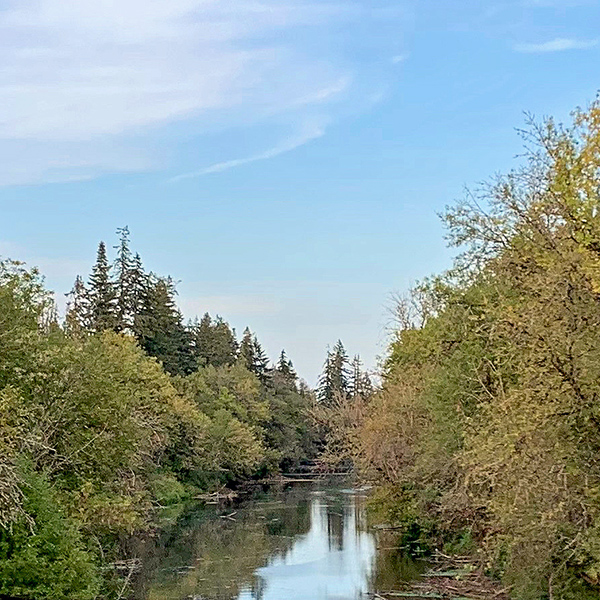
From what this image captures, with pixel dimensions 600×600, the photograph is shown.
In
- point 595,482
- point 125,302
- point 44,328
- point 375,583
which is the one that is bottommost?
point 375,583

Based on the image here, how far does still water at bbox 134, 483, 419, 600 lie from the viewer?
24219 millimetres

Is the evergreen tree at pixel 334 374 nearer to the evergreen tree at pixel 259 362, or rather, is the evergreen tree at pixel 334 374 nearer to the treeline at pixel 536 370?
the evergreen tree at pixel 259 362

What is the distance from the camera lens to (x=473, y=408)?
21703mm

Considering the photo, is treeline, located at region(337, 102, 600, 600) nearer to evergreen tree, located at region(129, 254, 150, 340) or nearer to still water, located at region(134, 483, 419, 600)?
still water, located at region(134, 483, 419, 600)

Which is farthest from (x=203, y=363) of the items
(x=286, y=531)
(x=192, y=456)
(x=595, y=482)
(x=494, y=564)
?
(x=595, y=482)

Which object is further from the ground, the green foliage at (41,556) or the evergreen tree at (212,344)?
the evergreen tree at (212,344)

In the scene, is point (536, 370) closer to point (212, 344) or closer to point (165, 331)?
point (165, 331)

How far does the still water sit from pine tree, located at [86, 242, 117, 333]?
19.4 m

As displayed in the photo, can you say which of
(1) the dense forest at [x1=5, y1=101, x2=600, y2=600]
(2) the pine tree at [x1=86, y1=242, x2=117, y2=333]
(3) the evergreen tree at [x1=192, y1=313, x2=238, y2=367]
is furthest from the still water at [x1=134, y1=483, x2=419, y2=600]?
(3) the evergreen tree at [x1=192, y1=313, x2=238, y2=367]

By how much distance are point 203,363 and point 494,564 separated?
55.9 m

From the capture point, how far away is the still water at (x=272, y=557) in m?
24.2

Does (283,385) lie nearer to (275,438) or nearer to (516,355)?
(275,438)

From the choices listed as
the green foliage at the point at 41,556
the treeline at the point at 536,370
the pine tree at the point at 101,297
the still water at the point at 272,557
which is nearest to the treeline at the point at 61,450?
the green foliage at the point at 41,556

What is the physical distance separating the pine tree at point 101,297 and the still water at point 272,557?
764 inches
